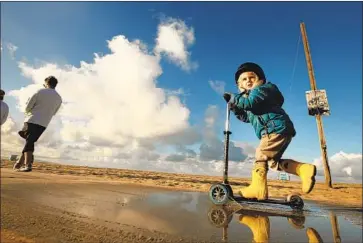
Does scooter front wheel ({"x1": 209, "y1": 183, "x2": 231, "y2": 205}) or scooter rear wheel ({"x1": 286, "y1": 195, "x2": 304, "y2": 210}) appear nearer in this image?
scooter front wheel ({"x1": 209, "y1": 183, "x2": 231, "y2": 205})

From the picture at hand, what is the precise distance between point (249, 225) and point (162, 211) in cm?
150

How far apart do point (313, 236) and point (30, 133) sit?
474 centimetres

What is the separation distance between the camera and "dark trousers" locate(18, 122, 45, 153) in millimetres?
5062

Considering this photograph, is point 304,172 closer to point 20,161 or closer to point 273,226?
point 273,226

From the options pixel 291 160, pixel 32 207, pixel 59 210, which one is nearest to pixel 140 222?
pixel 59 210

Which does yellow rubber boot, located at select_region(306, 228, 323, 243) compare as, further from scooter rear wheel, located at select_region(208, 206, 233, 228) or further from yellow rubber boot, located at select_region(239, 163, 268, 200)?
scooter rear wheel, located at select_region(208, 206, 233, 228)

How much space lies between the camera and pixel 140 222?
356 centimetres

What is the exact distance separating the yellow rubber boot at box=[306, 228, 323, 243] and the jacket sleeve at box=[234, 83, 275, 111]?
5.42 feet

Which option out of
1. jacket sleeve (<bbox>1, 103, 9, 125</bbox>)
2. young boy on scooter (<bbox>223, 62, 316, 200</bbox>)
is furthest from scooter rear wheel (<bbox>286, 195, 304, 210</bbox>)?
jacket sleeve (<bbox>1, 103, 9, 125</bbox>)

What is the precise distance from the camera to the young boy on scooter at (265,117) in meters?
3.47

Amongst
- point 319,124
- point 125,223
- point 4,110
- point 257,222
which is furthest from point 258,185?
point 319,124

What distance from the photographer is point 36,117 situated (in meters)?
5.11

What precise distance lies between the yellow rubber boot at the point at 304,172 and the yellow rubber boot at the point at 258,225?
69 cm

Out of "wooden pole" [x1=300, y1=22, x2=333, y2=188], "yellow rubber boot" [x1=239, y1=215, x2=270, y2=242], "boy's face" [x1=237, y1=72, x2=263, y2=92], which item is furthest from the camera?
"wooden pole" [x1=300, y1=22, x2=333, y2=188]
